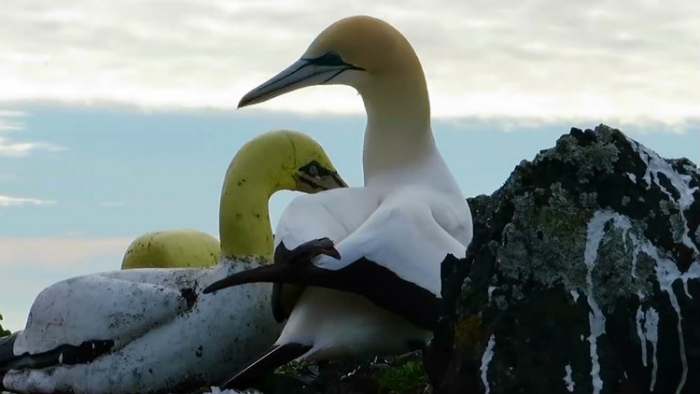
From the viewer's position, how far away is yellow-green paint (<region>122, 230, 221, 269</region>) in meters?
11.6

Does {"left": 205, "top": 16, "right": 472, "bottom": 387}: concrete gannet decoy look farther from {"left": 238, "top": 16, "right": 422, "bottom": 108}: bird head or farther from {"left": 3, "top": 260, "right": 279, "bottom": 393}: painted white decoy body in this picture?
{"left": 3, "top": 260, "right": 279, "bottom": 393}: painted white decoy body

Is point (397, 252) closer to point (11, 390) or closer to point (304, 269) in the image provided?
point (304, 269)

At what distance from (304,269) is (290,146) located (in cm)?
263

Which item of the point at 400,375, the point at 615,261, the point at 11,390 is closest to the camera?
the point at 615,261

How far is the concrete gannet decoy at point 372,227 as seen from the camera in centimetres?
738

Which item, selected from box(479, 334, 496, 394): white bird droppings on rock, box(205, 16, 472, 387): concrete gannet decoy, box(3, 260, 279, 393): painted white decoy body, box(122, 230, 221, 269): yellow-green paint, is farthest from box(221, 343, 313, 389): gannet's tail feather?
box(122, 230, 221, 269): yellow-green paint

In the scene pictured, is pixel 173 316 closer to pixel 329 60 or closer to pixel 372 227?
pixel 329 60

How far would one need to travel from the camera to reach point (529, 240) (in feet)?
18.0

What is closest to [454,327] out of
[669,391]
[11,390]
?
[669,391]

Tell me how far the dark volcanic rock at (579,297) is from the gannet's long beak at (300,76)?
12.4 feet

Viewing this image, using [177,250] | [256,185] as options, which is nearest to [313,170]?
[256,185]

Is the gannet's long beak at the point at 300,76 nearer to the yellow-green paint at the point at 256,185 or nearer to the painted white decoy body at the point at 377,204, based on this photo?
the painted white decoy body at the point at 377,204

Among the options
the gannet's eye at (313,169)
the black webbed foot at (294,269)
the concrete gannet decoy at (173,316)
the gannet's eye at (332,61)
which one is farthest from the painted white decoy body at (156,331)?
the black webbed foot at (294,269)

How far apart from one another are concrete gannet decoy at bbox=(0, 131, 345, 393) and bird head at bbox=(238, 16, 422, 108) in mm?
641
